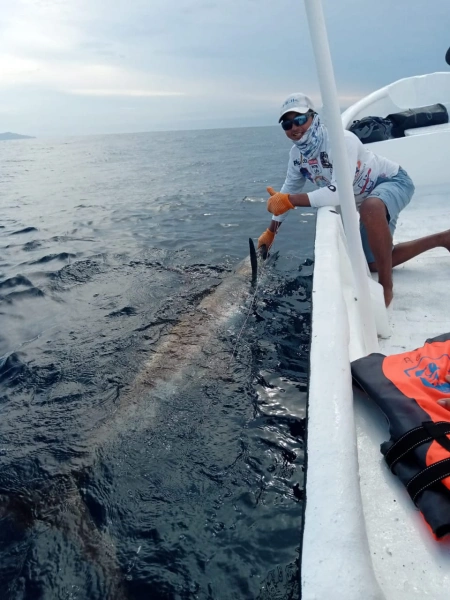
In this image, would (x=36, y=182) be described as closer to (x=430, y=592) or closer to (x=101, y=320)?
(x=101, y=320)

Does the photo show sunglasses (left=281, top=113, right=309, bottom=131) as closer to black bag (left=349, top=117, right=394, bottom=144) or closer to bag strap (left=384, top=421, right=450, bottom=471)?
bag strap (left=384, top=421, right=450, bottom=471)

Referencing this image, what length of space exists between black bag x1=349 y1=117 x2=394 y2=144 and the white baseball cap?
305 cm

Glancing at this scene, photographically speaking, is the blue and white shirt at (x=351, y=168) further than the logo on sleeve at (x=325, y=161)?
No

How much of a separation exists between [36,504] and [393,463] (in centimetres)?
248

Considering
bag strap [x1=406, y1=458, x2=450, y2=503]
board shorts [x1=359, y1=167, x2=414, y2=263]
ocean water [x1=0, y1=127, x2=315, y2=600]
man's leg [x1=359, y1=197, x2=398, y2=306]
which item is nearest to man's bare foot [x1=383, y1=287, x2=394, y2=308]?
man's leg [x1=359, y1=197, x2=398, y2=306]

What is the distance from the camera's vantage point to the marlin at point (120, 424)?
8.85 ft

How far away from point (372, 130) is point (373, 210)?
3542mm

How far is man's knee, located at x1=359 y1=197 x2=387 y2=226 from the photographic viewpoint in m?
3.61

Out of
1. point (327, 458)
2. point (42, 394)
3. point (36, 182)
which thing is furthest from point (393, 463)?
point (36, 182)

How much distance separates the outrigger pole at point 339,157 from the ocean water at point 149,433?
1.19 meters

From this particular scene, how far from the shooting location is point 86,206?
1492 cm

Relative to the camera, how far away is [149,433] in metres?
3.57

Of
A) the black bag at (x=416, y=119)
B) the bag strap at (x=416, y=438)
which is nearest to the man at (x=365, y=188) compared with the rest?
the bag strap at (x=416, y=438)

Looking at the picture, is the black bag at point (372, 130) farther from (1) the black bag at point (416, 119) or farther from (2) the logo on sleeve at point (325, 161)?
(2) the logo on sleeve at point (325, 161)
